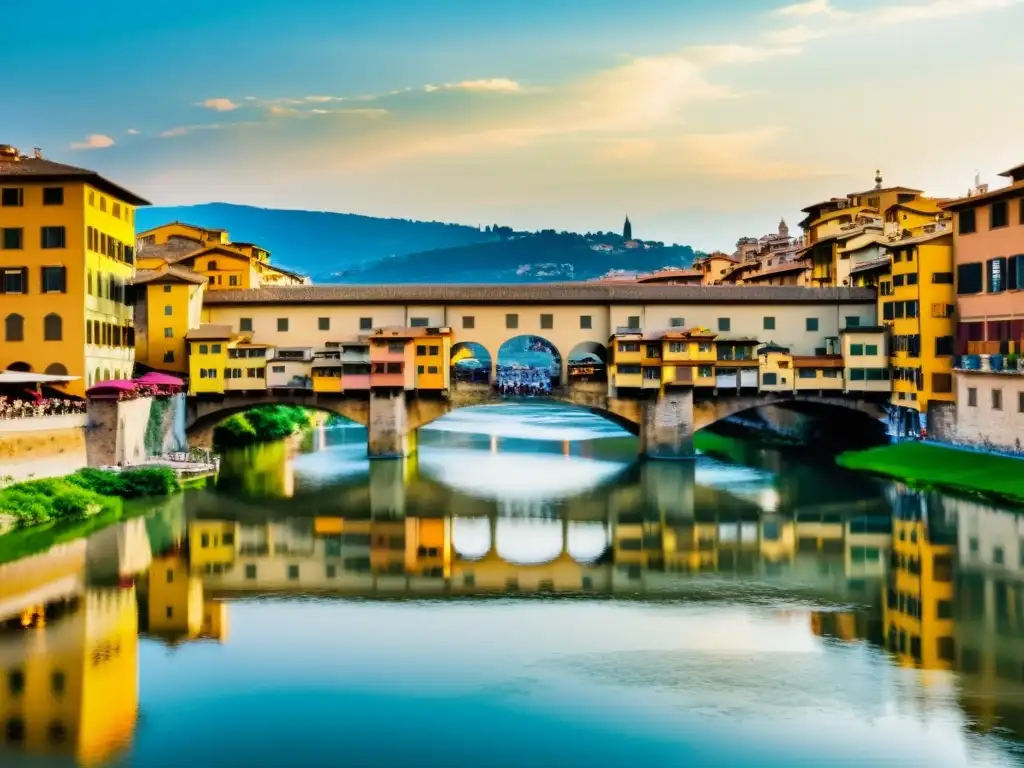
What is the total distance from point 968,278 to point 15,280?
38.2 metres

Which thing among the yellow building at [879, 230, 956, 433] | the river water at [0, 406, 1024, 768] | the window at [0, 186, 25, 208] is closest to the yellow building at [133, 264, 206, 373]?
the window at [0, 186, 25, 208]

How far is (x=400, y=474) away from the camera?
45.7m

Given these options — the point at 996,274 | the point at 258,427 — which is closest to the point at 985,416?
the point at 996,274

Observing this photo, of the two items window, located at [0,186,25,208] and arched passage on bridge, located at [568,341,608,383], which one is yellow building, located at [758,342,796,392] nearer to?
arched passage on bridge, located at [568,341,608,383]

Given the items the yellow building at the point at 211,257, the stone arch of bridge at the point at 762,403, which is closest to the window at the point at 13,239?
the yellow building at the point at 211,257

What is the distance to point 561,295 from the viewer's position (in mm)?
51281

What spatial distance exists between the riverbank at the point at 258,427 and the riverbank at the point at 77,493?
1733 cm

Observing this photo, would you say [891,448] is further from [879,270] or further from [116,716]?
[116,716]

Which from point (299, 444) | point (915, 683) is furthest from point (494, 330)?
point (915, 683)

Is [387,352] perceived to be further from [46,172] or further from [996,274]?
[996,274]

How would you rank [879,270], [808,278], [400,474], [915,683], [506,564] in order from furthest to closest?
[808,278]
[879,270]
[400,474]
[506,564]
[915,683]

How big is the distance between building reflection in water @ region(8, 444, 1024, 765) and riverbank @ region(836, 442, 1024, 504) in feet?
4.27

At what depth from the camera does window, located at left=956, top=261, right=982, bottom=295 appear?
43062mm

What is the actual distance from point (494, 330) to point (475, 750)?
121 ft
